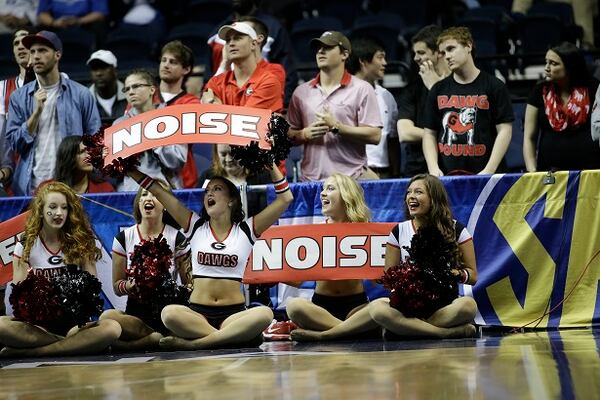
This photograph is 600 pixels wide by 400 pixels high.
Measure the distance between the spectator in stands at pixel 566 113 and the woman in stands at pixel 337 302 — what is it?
1.67 metres

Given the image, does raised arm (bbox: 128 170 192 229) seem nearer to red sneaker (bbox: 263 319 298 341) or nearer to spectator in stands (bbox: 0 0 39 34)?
red sneaker (bbox: 263 319 298 341)

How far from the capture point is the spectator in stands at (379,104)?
10492mm

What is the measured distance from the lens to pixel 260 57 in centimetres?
1000

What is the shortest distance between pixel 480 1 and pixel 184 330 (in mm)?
9135

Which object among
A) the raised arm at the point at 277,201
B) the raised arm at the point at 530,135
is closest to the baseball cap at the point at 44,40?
the raised arm at the point at 277,201

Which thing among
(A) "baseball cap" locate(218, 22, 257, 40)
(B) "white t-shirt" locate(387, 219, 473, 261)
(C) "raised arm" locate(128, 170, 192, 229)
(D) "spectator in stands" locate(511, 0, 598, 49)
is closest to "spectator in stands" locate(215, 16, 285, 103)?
(A) "baseball cap" locate(218, 22, 257, 40)

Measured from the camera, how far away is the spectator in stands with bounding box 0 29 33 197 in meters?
10.4

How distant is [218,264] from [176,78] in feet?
8.14

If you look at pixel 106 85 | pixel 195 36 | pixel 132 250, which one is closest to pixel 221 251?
pixel 132 250

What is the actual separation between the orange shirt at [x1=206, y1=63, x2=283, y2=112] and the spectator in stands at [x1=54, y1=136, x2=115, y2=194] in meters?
1.23

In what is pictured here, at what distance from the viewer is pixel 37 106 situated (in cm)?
986

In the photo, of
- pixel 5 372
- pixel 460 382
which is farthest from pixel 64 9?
pixel 460 382

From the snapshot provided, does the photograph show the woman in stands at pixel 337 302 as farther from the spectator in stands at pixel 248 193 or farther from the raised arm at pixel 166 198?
the raised arm at pixel 166 198

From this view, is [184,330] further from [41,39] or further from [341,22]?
[341,22]
